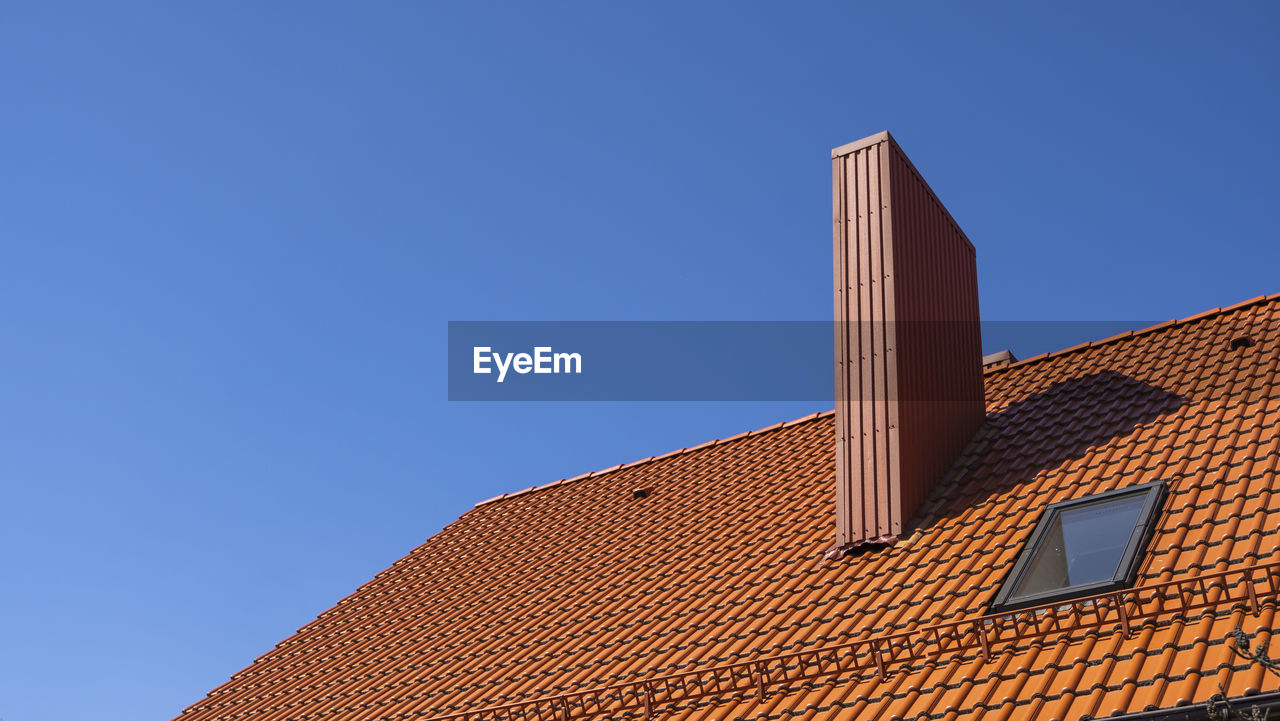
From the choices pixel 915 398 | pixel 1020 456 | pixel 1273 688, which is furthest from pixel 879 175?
pixel 1273 688

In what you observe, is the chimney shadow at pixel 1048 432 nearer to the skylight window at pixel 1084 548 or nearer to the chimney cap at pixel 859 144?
the skylight window at pixel 1084 548

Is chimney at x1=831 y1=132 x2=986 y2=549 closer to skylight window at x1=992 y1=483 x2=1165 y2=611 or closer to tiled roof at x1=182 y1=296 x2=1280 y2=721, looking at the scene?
tiled roof at x1=182 y1=296 x2=1280 y2=721

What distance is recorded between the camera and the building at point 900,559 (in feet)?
18.7

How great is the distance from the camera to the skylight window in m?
6.15

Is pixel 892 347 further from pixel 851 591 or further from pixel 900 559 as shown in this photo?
pixel 851 591

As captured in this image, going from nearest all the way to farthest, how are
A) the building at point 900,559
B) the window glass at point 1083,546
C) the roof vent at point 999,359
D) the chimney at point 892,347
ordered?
the building at point 900,559 → the window glass at point 1083,546 → the chimney at point 892,347 → the roof vent at point 999,359

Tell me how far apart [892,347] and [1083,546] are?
8.17 feet

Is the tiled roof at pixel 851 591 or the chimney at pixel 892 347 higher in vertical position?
the chimney at pixel 892 347

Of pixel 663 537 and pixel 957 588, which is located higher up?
pixel 663 537

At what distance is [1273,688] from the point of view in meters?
4.48

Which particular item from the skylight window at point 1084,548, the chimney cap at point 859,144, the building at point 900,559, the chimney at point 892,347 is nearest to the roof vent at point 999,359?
the building at point 900,559

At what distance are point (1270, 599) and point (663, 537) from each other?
5711mm

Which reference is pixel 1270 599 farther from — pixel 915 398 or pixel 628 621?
pixel 628 621

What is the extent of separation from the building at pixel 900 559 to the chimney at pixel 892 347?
0.02 metres
